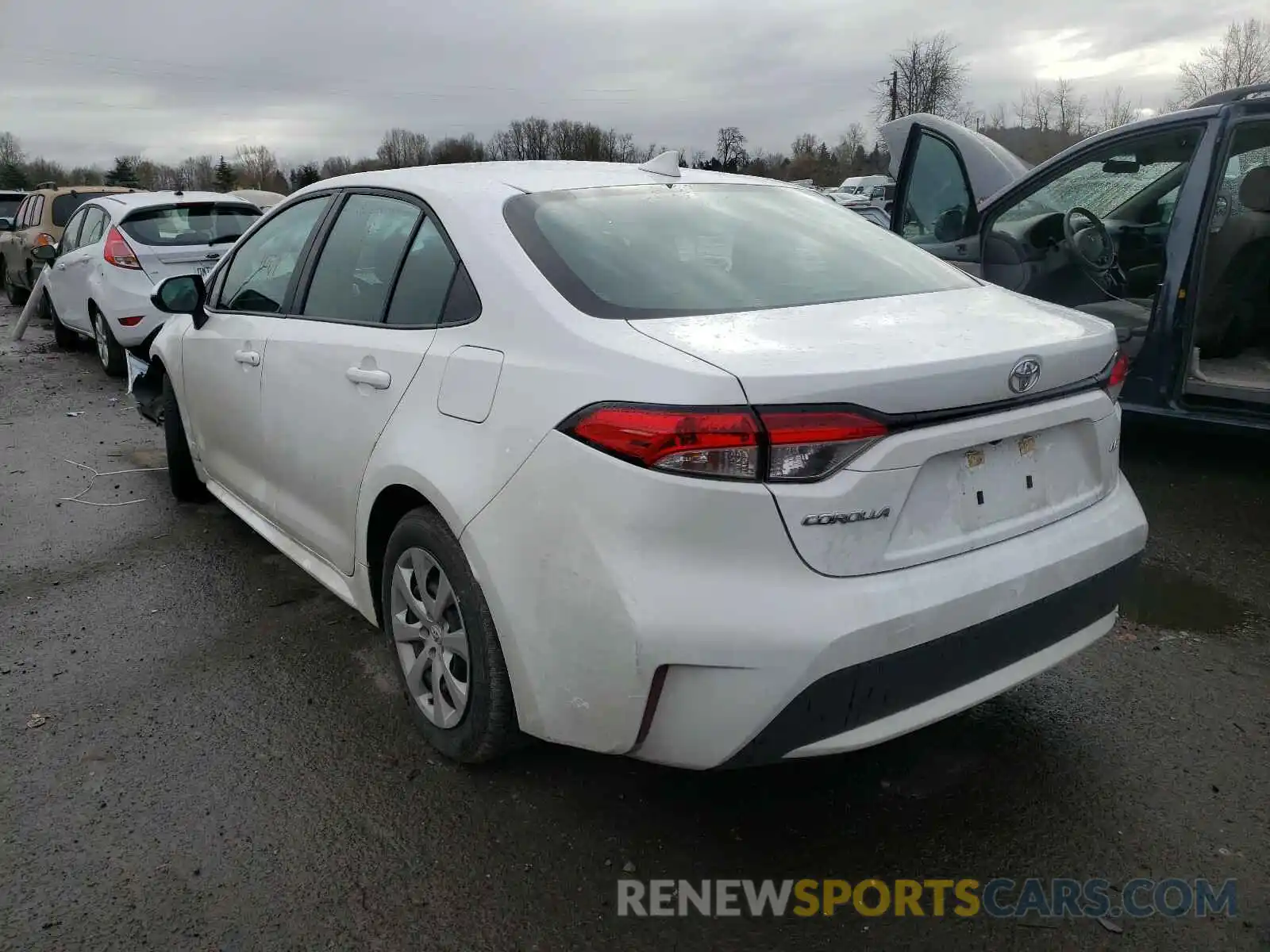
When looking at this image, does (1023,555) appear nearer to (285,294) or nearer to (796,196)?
(796,196)

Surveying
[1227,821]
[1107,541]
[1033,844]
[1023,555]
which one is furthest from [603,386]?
[1227,821]

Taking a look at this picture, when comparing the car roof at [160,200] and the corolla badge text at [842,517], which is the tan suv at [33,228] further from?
the corolla badge text at [842,517]

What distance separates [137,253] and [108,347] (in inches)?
43.4

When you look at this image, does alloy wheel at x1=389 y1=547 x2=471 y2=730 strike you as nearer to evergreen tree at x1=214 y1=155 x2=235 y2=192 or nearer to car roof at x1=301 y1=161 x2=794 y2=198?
car roof at x1=301 y1=161 x2=794 y2=198

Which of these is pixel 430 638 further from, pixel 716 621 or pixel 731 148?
pixel 731 148

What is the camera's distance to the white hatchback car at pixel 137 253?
8562 millimetres

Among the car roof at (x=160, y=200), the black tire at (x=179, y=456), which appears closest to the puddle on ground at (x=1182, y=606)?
the black tire at (x=179, y=456)

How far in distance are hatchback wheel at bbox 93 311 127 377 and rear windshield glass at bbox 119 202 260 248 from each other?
2.95ft

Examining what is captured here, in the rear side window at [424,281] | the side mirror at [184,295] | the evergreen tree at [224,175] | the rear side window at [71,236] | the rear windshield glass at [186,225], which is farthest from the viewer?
the evergreen tree at [224,175]

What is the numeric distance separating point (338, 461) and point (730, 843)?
1.65 meters

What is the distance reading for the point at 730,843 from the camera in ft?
8.11

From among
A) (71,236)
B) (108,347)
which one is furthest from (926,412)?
(71,236)

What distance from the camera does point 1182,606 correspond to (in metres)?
3.79

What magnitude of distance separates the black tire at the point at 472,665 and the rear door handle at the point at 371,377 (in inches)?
15.6
